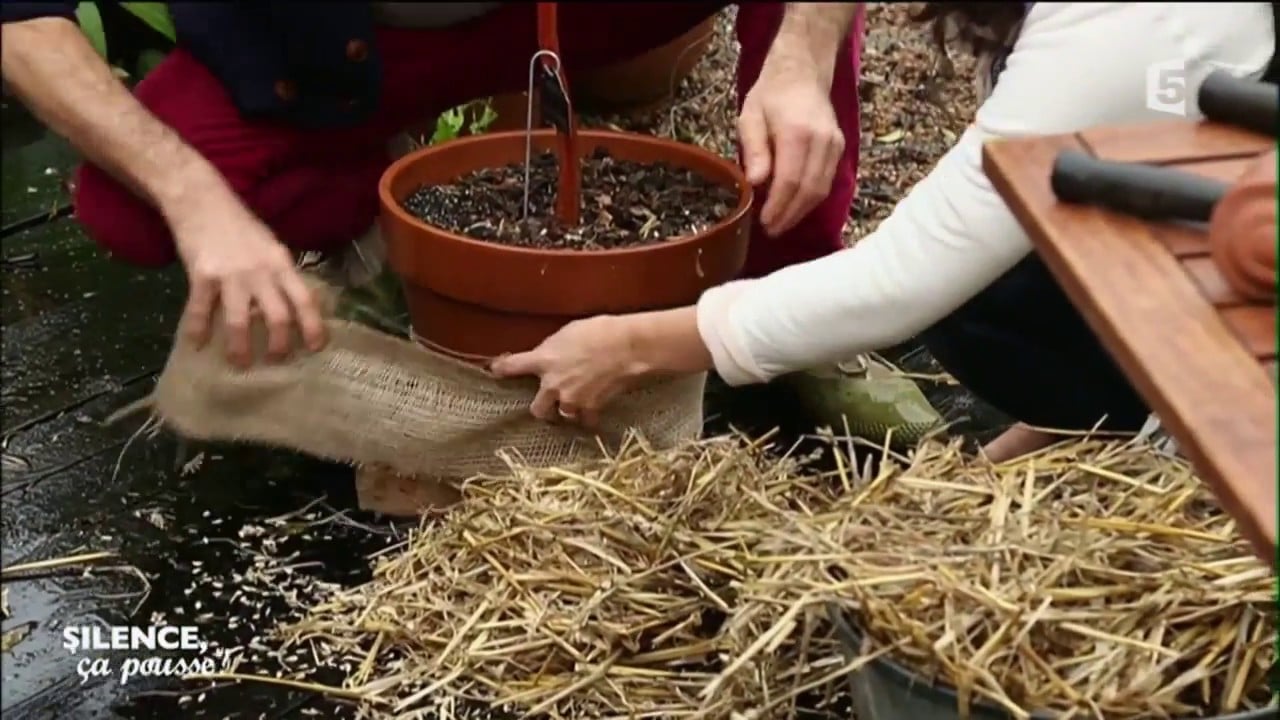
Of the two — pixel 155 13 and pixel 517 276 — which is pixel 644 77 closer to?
pixel 517 276

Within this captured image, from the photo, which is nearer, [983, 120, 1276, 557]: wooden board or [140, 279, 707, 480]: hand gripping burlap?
[983, 120, 1276, 557]: wooden board

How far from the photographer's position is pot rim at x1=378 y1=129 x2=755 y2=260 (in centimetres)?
140

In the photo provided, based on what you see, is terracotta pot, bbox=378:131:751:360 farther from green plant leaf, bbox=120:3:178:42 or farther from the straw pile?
green plant leaf, bbox=120:3:178:42

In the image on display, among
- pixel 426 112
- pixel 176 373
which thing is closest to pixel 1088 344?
pixel 426 112

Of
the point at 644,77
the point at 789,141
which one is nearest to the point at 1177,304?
the point at 789,141

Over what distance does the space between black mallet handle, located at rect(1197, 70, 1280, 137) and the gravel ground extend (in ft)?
1.70

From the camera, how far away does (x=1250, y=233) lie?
0.80 metres

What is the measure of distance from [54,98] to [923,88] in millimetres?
1011

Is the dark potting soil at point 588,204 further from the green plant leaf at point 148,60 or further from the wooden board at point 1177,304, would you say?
the wooden board at point 1177,304

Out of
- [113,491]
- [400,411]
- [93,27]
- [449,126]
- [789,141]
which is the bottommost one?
[113,491]

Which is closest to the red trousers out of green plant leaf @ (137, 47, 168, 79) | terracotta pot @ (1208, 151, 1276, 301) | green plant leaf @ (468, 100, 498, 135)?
green plant leaf @ (137, 47, 168, 79)

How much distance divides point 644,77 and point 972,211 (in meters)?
0.75

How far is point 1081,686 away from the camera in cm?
106

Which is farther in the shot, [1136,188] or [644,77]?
[644,77]
